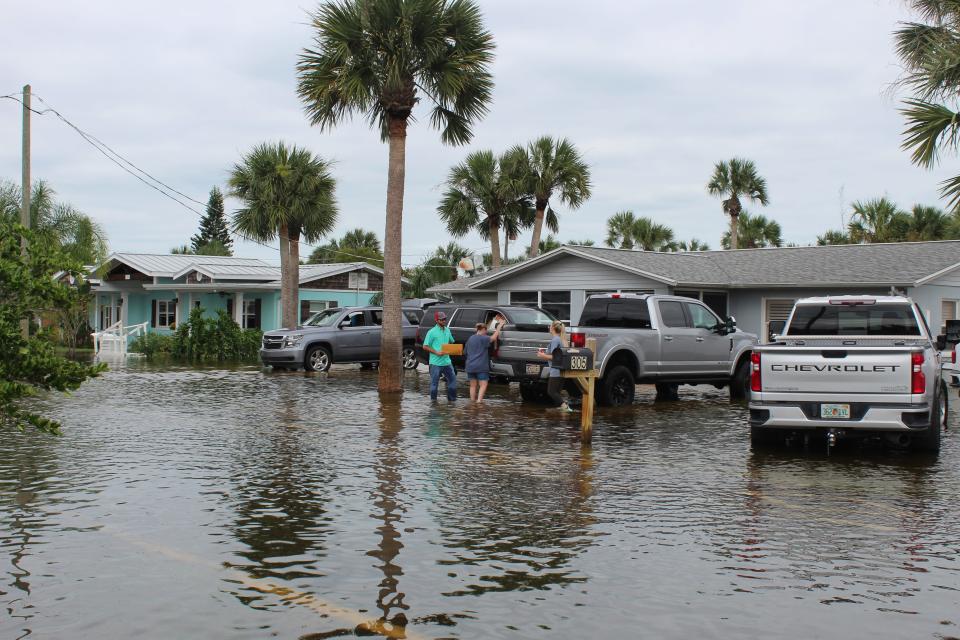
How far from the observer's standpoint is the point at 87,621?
5.55m

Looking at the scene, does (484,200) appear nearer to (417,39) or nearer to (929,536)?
(417,39)

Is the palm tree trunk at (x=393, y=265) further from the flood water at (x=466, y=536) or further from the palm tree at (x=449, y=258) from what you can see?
the palm tree at (x=449, y=258)

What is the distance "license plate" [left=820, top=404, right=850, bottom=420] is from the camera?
1169 centimetres

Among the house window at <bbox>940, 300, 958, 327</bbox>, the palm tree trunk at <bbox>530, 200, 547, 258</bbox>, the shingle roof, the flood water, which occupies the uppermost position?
the palm tree trunk at <bbox>530, 200, 547, 258</bbox>

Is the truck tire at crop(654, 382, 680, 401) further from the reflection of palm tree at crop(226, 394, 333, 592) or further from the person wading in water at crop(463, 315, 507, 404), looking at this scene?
the reflection of palm tree at crop(226, 394, 333, 592)

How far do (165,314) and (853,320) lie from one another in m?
41.4

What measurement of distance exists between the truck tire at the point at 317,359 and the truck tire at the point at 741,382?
39.2 feet

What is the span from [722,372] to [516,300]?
15090 mm

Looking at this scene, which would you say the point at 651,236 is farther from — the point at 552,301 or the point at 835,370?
the point at 835,370

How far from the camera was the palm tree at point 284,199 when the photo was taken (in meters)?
38.9

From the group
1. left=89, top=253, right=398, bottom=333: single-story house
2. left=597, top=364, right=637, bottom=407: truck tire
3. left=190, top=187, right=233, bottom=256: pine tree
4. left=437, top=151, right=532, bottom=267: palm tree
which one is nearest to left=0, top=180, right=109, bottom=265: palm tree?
left=89, top=253, right=398, bottom=333: single-story house

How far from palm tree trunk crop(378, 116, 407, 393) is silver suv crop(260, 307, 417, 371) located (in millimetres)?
6654

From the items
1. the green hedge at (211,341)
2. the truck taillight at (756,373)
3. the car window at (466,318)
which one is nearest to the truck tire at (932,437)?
the truck taillight at (756,373)

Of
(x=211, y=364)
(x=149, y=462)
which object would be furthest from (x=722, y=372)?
(x=211, y=364)
